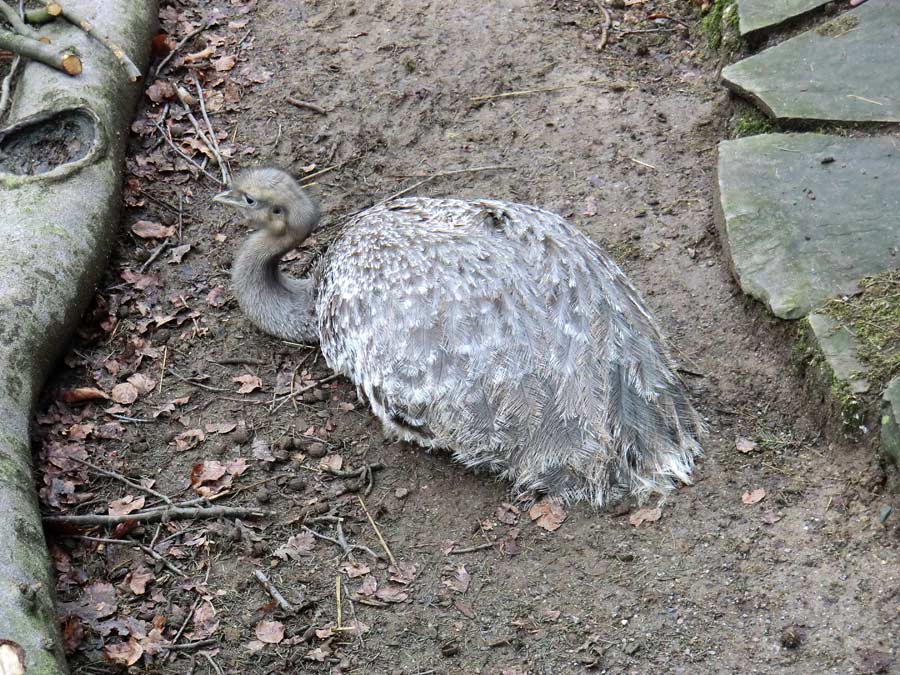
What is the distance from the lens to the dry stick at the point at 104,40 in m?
7.01

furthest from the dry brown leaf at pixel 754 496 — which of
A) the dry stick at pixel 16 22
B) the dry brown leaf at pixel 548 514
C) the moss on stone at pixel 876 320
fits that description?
the dry stick at pixel 16 22

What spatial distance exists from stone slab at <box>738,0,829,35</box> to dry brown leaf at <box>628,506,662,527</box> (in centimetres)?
356

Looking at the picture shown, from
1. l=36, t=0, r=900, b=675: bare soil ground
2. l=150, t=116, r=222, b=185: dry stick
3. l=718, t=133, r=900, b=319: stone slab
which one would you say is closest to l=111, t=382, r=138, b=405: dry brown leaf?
l=36, t=0, r=900, b=675: bare soil ground

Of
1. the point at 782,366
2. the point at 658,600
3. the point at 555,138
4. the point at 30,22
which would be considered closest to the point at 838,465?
the point at 782,366

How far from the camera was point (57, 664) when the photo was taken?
3881 millimetres

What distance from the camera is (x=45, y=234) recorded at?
5.81 m

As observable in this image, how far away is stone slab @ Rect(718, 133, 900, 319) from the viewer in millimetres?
5141

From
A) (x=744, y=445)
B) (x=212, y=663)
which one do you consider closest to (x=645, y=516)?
(x=744, y=445)

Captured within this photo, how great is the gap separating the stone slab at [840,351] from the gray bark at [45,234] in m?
3.61

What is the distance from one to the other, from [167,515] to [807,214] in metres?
3.73

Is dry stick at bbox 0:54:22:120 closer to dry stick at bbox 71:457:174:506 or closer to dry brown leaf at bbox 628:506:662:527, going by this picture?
dry stick at bbox 71:457:174:506

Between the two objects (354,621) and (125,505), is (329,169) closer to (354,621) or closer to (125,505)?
(125,505)

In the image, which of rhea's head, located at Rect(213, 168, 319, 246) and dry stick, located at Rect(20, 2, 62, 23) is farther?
dry stick, located at Rect(20, 2, 62, 23)

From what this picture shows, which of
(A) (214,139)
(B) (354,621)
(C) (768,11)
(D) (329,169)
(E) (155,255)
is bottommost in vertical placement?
(B) (354,621)
